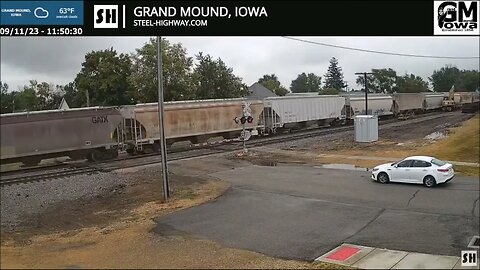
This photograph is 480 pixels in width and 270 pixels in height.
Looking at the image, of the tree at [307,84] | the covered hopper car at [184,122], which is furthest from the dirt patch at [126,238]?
the tree at [307,84]

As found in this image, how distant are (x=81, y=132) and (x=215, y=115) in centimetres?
1318

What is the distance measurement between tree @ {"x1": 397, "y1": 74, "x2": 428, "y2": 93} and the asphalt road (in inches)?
1804

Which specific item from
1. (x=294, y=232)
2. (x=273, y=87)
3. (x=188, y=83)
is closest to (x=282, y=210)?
(x=294, y=232)

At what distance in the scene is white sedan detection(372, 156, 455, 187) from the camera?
1645cm

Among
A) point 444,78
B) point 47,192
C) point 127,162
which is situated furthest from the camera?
point 444,78

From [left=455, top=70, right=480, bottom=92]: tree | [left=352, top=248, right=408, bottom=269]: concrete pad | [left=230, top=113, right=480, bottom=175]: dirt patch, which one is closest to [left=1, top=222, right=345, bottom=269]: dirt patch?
[left=352, top=248, right=408, bottom=269]: concrete pad

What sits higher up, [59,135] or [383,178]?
[59,135]

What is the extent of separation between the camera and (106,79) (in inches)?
2293

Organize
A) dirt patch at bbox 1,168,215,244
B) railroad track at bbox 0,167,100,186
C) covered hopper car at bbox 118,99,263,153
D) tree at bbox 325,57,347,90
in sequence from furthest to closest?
tree at bbox 325,57,347,90
covered hopper car at bbox 118,99,263,153
railroad track at bbox 0,167,100,186
dirt patch at bbox 1,168,215,244

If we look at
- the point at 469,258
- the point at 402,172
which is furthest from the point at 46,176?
the point at 469,258

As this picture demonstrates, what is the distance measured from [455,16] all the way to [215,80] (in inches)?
2157

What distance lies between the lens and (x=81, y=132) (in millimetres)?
25844

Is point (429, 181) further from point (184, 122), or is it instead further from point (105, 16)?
point (184, 122)

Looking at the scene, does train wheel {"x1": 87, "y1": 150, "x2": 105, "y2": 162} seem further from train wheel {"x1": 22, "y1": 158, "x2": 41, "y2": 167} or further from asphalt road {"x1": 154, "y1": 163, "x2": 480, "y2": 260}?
asphalt road {"x1": 154, "y1": 163, "x2": 480, "y2": 260}
